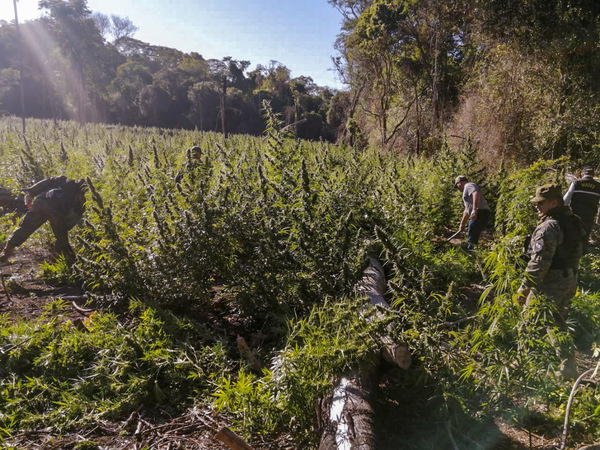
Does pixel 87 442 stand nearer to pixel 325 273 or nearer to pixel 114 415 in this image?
pixel 114 415

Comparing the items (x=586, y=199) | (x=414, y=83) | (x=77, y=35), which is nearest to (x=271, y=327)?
(x=586, y=199)

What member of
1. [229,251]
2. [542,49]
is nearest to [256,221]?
[229,251]

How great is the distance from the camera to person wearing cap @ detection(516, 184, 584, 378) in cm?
348

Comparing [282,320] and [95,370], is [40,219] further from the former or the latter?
[282,320]

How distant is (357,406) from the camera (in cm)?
267

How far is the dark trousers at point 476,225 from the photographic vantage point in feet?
21.2

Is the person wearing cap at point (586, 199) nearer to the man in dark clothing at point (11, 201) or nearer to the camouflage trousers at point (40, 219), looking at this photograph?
the camouflage trousers at point (40, 219)

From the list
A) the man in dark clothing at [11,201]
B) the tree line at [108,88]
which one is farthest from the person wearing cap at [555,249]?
the tree line at [108,88]

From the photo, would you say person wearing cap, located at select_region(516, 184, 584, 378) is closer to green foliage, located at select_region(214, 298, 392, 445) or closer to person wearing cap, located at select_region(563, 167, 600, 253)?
green foliage, located at select_region(214, 298, 392, 445)

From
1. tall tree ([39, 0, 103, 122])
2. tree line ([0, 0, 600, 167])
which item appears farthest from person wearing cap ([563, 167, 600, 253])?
tall tree ([39, 0, 103, 122])

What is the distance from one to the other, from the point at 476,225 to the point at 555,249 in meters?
3.04

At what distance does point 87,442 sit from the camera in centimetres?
287

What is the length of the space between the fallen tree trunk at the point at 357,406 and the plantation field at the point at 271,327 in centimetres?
8

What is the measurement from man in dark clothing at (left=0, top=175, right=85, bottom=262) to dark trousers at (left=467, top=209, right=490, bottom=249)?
6.24 m
